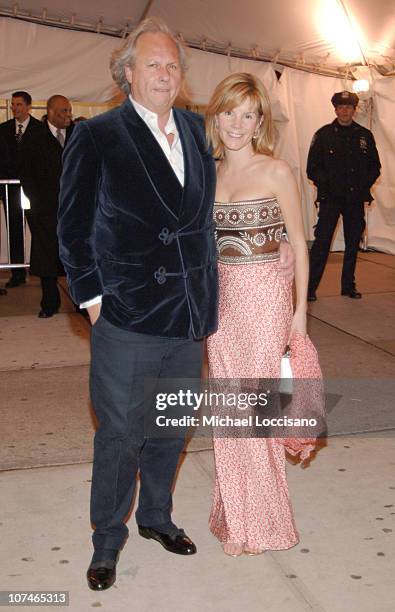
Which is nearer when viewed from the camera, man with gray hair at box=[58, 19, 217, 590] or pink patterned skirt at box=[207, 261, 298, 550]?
man with gray hair at box=[58, 19, 217, 590]

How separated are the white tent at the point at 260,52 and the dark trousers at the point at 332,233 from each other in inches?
67.2

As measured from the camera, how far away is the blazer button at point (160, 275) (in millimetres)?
3119

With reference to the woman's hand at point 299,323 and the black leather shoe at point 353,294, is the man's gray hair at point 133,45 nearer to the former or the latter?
the woman's hand at point 299,323

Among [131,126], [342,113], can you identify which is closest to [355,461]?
[131,126]

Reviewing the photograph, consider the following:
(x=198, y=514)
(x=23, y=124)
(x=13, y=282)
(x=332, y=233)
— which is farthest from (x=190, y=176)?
(x=13, y=282)

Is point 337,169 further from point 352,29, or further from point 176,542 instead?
point 176,542

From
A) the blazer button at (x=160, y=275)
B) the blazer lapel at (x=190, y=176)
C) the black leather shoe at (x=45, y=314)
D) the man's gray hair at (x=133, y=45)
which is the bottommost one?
the black leather shoe at (x=45, y=314)

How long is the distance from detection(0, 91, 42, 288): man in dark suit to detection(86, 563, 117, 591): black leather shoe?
17.1 feet

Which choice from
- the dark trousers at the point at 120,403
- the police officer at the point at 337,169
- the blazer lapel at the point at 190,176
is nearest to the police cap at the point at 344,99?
the police officer at the point at 337,169

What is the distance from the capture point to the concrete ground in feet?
10.7

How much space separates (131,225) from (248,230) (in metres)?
0.51

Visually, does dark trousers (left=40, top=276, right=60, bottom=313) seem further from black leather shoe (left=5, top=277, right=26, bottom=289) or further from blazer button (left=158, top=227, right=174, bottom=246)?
blazer button (left=158, top=227, right=174, bottom=246)

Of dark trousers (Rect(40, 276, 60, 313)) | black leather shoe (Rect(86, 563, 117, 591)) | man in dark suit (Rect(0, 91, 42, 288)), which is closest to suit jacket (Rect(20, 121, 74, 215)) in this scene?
man in dark suit (Rect(0, 91, 42, 288))

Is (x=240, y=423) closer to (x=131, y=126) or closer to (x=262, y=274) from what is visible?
(x=262, y=274)
